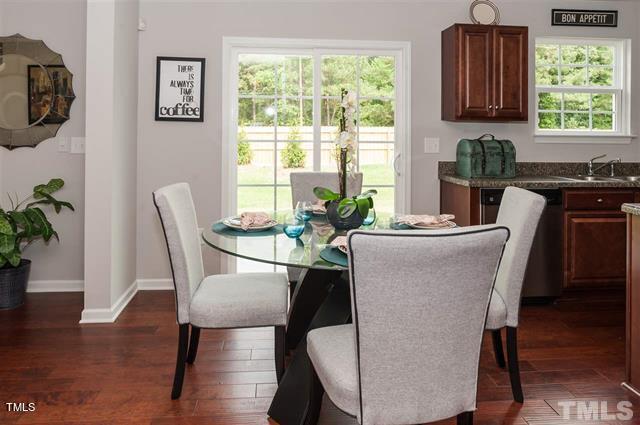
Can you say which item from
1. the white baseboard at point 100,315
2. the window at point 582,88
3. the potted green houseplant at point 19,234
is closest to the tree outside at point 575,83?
the window at point 582,88

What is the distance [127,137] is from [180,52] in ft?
2.77

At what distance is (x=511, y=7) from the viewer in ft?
14.5

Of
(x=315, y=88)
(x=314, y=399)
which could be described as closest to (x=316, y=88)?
(x=315, y=88)

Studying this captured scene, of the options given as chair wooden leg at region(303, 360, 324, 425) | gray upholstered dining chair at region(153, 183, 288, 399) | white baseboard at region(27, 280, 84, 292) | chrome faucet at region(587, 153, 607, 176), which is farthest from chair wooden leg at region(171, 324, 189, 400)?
chrome faucet at region(587, 153, 607, 176)

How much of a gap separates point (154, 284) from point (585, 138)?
3746 mm

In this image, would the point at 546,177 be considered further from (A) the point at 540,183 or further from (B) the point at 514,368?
(B) the point at 514,368

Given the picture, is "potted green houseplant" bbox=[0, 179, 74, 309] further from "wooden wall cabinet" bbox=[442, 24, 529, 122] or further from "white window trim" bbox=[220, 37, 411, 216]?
"wooden wall cabinet" bbox=[442, 24, 529, 122]

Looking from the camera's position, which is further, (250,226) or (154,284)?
(154,284)

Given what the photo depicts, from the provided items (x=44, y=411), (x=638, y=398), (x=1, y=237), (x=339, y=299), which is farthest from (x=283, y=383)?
(x=1, y=237)

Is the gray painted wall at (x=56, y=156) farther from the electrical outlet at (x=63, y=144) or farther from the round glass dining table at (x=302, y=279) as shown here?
the round glass dining table at (x=302, y=279)

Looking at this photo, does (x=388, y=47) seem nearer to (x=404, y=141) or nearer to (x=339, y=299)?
(x=404, y=141)

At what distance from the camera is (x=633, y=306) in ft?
8.00

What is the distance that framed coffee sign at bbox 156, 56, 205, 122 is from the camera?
13.8ft

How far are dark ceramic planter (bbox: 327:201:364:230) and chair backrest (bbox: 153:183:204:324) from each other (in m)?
0.66
